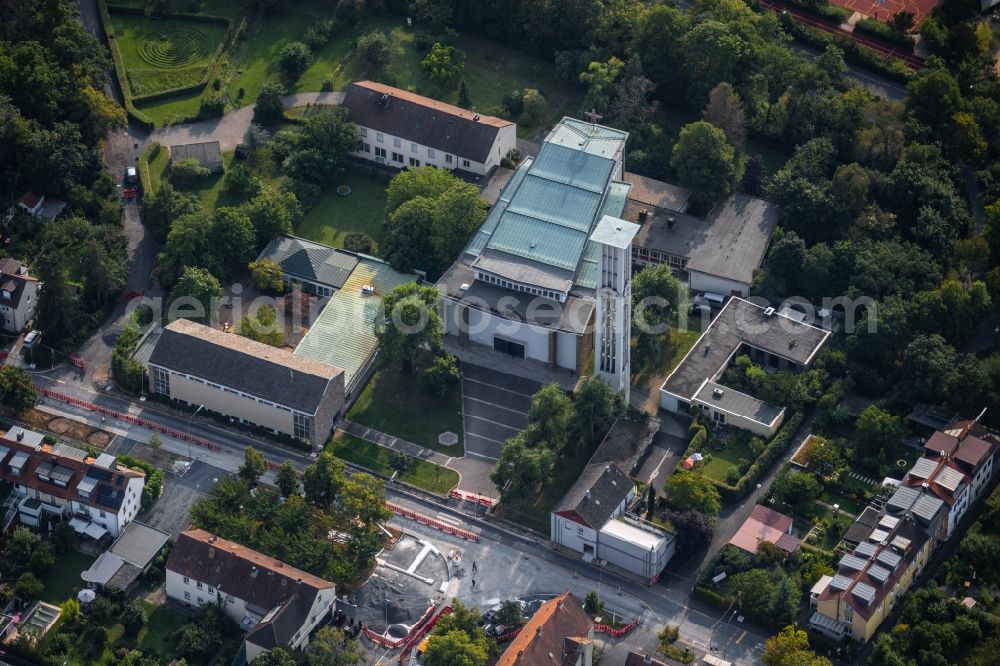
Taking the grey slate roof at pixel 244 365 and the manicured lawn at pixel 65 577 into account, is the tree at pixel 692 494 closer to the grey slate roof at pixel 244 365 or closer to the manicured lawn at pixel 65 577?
the grey slate roof at pixel 244 365

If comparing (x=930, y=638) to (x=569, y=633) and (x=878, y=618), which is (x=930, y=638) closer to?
(x=878, y=618)

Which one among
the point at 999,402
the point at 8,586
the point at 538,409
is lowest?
the point at 8,586

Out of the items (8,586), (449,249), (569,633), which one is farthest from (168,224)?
(569,633)

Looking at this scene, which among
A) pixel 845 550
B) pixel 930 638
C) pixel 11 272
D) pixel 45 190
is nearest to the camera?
pixel 930 638

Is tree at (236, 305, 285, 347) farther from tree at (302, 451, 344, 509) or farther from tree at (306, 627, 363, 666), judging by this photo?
tree at (306, 627, 363, 666)

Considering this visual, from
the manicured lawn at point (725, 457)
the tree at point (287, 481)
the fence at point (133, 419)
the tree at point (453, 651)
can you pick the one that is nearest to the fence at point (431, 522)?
the tree at point (287, 481)

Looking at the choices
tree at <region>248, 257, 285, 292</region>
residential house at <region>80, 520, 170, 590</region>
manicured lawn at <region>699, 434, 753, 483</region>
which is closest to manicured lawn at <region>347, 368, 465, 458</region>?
tree at <region>248, 257, 285, 292</region>
